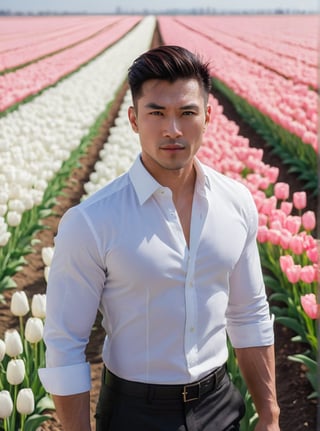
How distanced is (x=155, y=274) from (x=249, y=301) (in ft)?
1.32

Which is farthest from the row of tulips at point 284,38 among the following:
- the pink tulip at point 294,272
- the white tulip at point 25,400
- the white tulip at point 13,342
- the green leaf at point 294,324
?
the white tulip at point 25,400

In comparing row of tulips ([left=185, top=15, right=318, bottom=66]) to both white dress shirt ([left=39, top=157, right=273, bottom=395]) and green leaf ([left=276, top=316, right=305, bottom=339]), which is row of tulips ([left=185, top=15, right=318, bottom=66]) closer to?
green leaf ([left=276, top=316, right=305, bottom=339])

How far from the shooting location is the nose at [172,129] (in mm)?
1681

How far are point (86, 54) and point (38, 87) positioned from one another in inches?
403

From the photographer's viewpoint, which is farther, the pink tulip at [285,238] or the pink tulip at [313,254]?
the pink tulip at [285,238]

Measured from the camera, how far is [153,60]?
5.50 ft

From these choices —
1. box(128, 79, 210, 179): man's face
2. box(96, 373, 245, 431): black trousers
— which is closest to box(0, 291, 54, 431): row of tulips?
box(96, 373, 245, 431): black trousers

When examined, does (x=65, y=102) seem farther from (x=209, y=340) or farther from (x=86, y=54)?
(x=86, y=54)

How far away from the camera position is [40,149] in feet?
21.2

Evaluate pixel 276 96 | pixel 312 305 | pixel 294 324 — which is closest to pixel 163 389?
pixel 312 305

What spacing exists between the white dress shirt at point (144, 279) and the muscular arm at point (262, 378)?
0.11 meters

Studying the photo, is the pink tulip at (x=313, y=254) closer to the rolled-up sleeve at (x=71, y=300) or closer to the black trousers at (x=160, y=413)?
the black trousers at (x=160, y=413)

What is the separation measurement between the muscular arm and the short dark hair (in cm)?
78

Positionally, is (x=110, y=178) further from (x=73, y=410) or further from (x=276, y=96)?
(x=276, y=96)
